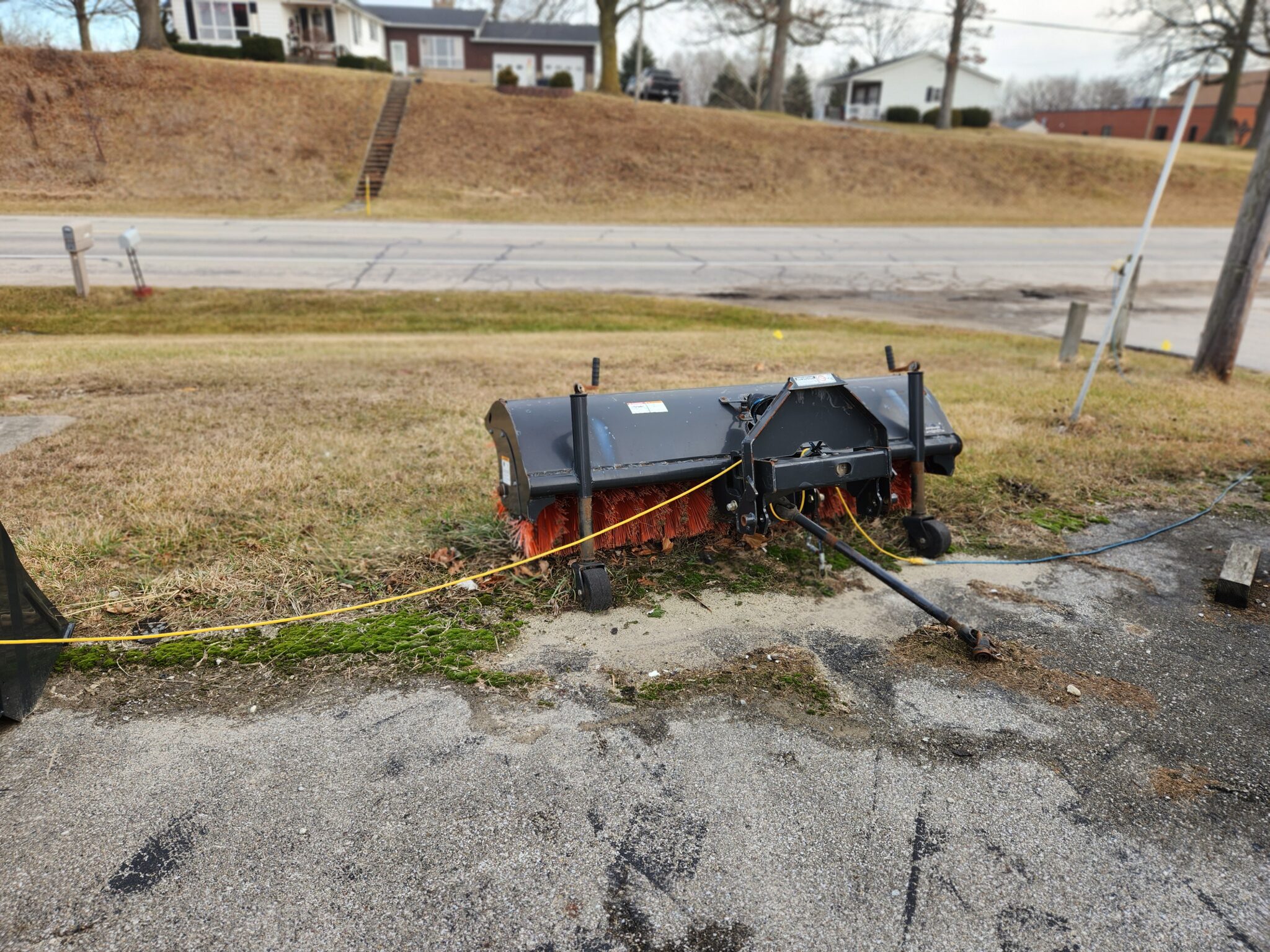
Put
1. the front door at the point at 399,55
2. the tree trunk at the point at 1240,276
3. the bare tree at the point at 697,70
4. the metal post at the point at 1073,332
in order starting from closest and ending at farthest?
1. the tree trunk at the point at 1240,276
2. the metal post at the point at 1073,332
3. the front door at the point at 399,55
4. the bare tree at the point at 697,70

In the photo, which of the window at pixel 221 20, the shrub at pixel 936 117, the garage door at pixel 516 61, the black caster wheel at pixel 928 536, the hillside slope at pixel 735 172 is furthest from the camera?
the garage door at pixel 516 61

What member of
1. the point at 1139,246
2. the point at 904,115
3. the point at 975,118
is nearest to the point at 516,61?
the point at 904,115

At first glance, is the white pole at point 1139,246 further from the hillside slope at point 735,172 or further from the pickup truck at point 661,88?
the pickup truck at point 661,88

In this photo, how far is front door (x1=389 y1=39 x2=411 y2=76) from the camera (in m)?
47.3

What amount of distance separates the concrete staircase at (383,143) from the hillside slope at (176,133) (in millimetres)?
331

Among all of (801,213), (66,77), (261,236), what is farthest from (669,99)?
(261,236)

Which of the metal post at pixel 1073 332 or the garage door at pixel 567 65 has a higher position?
the garage door at pixel 567 65

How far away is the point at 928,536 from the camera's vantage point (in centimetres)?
471

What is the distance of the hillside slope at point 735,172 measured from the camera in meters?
28.4

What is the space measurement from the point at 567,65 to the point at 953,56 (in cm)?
2096

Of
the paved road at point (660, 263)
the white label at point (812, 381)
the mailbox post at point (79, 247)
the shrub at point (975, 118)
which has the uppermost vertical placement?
the shrub at point (975, 118)

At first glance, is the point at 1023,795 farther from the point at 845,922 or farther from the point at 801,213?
the point at 801,213

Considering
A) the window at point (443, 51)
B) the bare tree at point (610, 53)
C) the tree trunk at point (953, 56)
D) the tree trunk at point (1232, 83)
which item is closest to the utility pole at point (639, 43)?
the bare tree at point (610, 53)

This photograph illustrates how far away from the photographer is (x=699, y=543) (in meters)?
4.80
